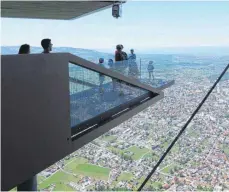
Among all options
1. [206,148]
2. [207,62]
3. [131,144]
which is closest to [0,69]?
[207,62]

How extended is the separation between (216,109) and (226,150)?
1.68 m

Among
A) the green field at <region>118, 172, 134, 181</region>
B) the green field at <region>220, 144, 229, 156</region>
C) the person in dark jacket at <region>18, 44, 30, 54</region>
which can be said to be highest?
the person in dark jacket at <region>18, 44, 30, 54</region>

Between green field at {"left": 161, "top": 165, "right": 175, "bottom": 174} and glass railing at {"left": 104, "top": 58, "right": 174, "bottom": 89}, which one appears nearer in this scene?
glass railing at {"left": 104, "top": 58, "right": 174, "bottom": 89}

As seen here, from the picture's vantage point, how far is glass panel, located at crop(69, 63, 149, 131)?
13.5 feet

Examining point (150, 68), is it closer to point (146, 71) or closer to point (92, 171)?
point (146, 71)

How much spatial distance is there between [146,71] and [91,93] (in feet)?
9.75

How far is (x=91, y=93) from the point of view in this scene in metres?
4.86

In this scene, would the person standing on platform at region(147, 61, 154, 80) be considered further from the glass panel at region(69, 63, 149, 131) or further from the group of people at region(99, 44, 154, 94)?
the glass panel at region(69, 63, 149, 131)

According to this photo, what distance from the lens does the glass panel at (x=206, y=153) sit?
10398mm

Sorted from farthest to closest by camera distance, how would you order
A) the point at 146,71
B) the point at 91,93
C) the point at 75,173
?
the point at 75,173
the point at 146,71
the point at 91,93

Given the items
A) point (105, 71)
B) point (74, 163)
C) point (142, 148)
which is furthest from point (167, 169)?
point (105, 71)

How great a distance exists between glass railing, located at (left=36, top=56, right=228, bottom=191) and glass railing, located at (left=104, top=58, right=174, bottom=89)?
100 millimetres

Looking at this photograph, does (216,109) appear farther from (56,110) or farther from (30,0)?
(56,110)

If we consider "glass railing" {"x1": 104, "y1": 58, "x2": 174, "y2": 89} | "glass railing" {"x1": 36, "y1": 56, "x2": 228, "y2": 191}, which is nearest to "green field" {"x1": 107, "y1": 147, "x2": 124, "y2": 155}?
"glass railing" {"x1": 36, "y1": 56, "x2": 228, "y2": 191}
